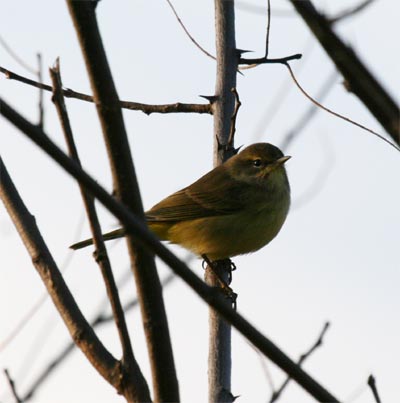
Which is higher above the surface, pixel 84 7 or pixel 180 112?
pixel 180 112

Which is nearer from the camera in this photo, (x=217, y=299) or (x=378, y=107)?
(x=378, y=107)

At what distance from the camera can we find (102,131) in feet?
8.40

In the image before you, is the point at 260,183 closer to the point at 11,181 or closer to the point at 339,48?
the point at 11,181

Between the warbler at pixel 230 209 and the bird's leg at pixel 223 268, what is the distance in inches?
2.7

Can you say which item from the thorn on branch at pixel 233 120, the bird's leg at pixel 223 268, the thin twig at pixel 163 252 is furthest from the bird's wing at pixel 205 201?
the thin twig at pixel 163 252

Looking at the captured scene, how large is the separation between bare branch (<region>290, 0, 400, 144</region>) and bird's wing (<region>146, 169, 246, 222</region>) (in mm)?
5315

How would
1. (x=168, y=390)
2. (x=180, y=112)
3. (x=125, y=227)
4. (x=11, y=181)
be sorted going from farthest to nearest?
(x=180, y=112) < (x=11, y=181) < (x=168, y=390) < (x=125, y=227)

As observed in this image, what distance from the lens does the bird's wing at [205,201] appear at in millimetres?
7280

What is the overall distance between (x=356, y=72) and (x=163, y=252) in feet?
2.18

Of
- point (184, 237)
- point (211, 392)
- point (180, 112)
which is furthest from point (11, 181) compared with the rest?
point (184, 237)

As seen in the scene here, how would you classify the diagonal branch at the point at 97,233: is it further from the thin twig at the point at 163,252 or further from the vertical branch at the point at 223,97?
the vertical branch at the point at 223,97

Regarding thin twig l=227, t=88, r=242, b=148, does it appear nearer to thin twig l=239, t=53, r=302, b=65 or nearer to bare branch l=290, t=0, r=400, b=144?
thin twig l=239, t=53, r=302, b=65

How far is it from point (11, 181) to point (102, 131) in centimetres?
114

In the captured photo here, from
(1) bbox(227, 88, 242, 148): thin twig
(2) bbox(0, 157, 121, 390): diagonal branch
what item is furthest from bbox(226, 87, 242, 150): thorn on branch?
(2) bbox(0, 157, 121, 390): diagonal branch
